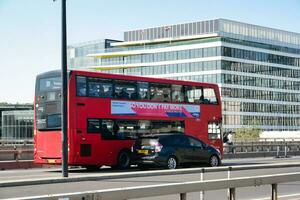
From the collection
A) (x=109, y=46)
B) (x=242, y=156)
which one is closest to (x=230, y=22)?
(x=109, y=46)

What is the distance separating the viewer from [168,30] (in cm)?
12369

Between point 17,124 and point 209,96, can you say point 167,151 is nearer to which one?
point 209,96

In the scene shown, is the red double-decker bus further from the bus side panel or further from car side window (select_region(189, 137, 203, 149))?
car side window (select_region(189, 137, 203, 149))

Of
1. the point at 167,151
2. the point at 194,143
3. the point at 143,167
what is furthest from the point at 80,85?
the point at 194,143

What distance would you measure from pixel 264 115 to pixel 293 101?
→ 11.1 m

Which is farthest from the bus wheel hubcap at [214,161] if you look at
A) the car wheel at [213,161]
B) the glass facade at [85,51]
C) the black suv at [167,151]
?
the glass facade at [85,51]

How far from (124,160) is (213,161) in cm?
392

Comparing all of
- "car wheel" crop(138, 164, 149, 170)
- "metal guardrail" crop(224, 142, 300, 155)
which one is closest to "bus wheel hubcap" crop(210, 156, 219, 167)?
"car wheel" crop(138, 164, 149, 170)

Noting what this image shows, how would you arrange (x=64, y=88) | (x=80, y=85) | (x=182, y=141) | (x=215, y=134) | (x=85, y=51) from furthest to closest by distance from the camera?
(x=85, y=51)
(x=215, y=134)
(x=182, y=141)
(x=80, y=85)
(x=64, y=88)

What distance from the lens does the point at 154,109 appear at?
80.7 feet

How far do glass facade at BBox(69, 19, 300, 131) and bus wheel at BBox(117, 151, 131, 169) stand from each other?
287 ft

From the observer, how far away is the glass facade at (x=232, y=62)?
112 meters

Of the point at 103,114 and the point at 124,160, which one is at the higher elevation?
the point at 103,114

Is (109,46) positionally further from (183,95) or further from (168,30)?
Result: (183,95)
